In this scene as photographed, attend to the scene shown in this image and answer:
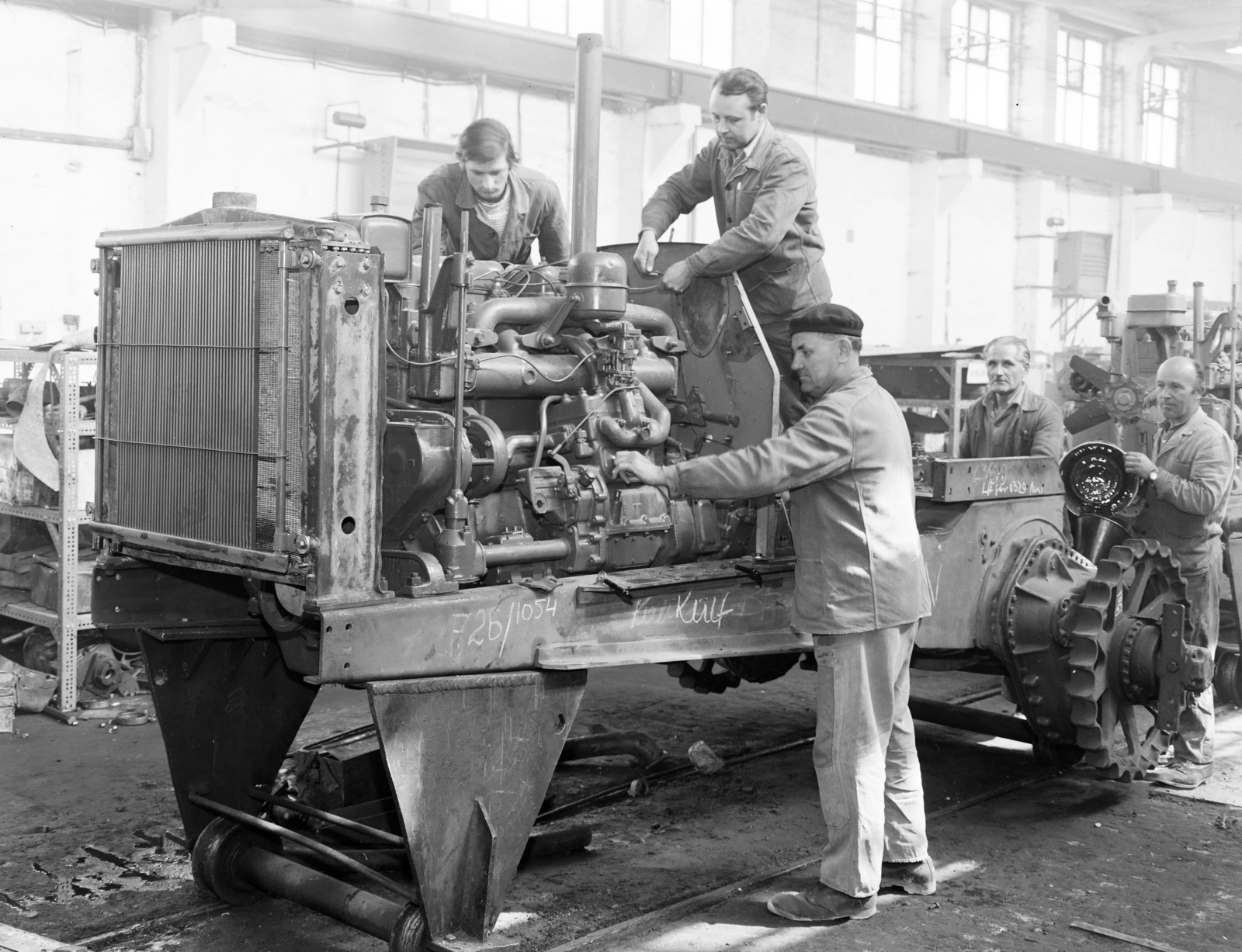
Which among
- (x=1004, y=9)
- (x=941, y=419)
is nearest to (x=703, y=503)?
(x=941, y=419)

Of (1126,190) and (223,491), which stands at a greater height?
(1126,190)

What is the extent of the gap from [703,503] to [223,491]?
66.0 inches

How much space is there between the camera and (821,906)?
3908mm

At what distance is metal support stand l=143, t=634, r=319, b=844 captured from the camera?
4.06 m

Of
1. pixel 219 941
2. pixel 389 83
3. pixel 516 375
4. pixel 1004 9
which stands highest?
pixel 1004 9

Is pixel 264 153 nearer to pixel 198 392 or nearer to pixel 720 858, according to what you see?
pixel 198 392

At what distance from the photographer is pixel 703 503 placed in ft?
15.0

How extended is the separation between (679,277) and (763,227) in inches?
12.6

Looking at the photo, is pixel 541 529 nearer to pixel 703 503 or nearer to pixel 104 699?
pixel 703 503

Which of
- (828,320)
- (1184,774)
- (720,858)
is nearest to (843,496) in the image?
(828,320)

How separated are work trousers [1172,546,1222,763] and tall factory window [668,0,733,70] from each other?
881cm

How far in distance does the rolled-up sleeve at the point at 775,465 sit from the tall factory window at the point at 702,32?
32.5 feet

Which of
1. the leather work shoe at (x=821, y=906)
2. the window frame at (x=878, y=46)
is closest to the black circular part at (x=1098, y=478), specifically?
the leather work shoe at (x=821, y=906)

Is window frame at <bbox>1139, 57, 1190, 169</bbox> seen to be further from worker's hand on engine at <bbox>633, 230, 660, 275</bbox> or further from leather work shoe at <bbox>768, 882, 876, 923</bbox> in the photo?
leather work shoe at <bbox>768, 882, 876, 923</bbox>
